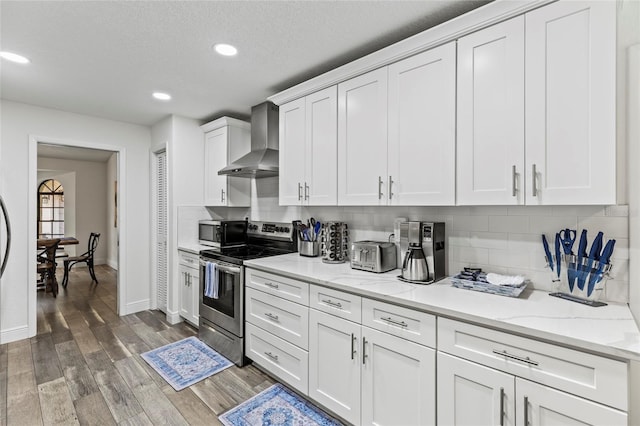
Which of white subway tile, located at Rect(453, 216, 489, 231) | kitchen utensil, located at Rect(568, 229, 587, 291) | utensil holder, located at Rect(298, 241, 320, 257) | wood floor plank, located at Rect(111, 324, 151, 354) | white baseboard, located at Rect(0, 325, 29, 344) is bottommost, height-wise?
wood floor plank, located at Rect(111, 324, 151, 354)

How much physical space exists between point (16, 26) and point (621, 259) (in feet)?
12.3

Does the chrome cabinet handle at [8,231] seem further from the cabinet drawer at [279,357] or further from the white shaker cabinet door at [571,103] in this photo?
the white shaker cabinet door at [571,103]

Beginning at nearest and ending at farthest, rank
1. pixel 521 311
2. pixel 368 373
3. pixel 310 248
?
pixel 521 311 < pixel 368 373 < pixel 310 248

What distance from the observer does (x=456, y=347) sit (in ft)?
4.66

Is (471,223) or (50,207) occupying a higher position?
(50,207)

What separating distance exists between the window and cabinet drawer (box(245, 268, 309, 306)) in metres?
7.72

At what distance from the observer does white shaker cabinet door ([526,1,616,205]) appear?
1.30m

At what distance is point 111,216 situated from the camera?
723 centimetres

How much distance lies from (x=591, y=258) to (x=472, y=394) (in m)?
0.92

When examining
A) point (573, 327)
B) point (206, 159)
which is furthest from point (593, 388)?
point (206, 159)

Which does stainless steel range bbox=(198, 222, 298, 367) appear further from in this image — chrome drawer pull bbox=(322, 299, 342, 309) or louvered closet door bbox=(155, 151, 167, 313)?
louvered closet door bbox=(155, 151, 167, 313)

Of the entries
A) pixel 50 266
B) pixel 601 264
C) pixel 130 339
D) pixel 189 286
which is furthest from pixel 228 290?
pixel 50 266

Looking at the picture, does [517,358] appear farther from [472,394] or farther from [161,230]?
[161,230]

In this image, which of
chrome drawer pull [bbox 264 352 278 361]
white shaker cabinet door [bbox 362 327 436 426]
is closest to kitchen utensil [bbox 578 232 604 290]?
white shaker cabinet door [bbox 362 327 436 426]
